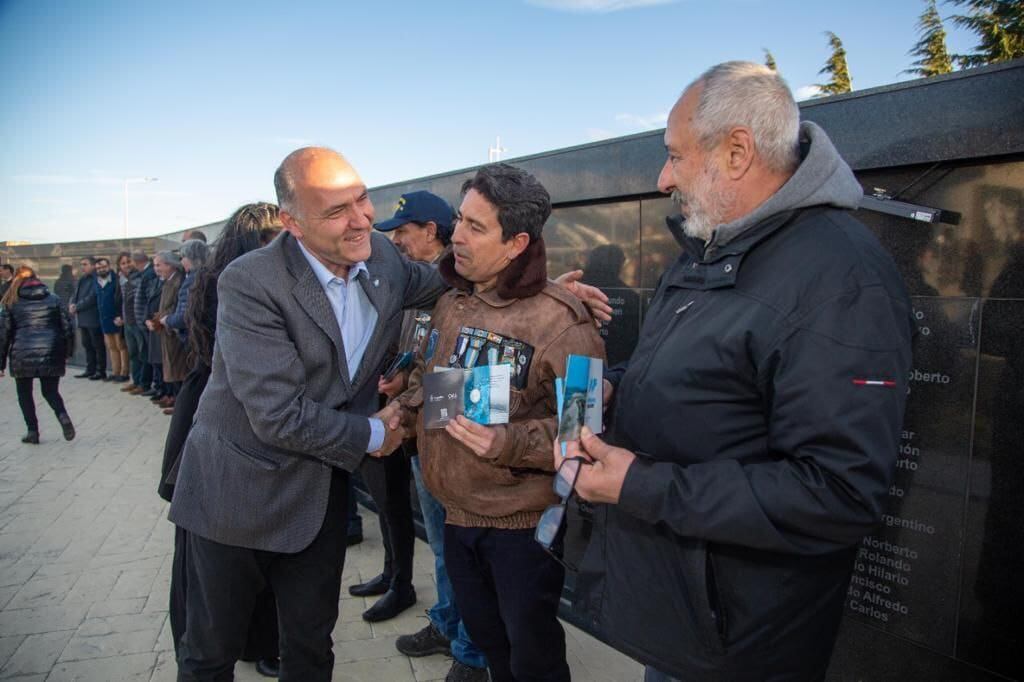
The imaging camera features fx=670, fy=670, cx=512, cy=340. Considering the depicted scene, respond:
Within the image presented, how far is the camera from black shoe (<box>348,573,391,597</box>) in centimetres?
419

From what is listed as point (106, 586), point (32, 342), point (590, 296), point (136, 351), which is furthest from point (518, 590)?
point (136, 351)

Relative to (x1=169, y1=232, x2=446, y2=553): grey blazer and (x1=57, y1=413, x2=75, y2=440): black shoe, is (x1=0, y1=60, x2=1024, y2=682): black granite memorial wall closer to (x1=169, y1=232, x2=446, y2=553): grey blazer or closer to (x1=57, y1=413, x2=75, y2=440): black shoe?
(x1=169, y1=232, x2=446, y2=553): grey blazer

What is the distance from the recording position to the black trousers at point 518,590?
232cm

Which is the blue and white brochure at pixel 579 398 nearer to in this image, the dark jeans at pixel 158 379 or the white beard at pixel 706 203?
the white beard at pixel 706 203

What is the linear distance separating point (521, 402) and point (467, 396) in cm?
32

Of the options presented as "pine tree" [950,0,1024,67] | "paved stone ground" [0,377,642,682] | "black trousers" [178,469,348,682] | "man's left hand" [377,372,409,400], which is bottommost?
"paved stone ground" [0,377,642,682]

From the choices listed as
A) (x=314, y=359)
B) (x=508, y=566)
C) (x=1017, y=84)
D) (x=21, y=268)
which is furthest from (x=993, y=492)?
(x=21, y=268)

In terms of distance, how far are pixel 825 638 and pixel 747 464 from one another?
1.68ft

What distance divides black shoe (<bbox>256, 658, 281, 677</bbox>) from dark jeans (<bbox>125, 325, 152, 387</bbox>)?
31.8ft

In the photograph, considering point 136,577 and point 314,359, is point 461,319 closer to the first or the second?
point 314,359

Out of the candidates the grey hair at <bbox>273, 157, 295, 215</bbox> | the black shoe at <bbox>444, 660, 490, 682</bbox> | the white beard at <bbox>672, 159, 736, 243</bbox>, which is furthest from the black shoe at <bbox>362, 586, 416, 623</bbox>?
the white beard at <bbox>672, 159, 736, 243</bbox>

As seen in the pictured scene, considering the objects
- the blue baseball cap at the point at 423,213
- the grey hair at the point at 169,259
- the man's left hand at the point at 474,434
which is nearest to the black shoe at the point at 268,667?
the man's left hand at the point at 474,434

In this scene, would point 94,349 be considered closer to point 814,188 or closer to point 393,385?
point 393,385

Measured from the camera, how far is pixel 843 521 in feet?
4.52
